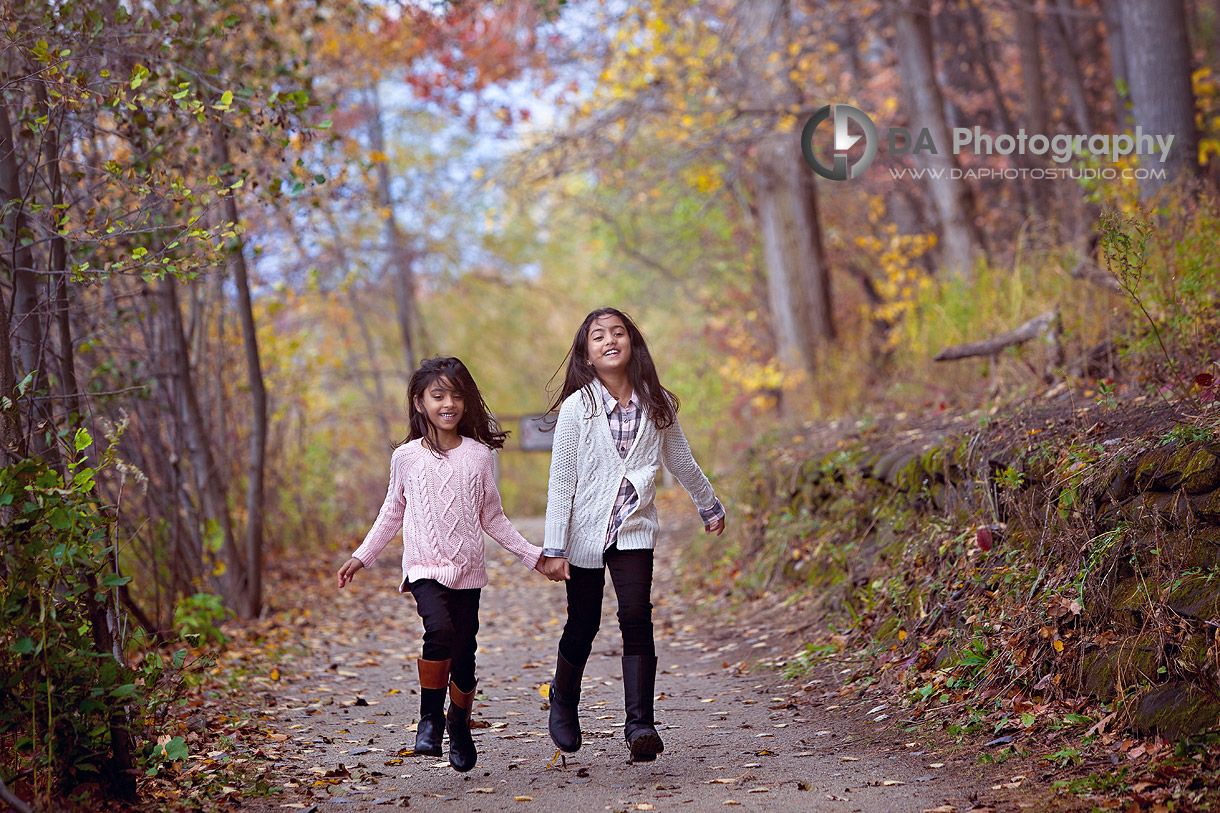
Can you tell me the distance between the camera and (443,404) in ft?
15.0

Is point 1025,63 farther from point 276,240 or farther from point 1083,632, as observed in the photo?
point 1083,632

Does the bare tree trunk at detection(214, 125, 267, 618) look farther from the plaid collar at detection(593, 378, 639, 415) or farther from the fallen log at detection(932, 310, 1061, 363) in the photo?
the fallen log at detection(932, 310, 1061, 363)

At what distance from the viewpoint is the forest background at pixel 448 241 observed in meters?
5.09

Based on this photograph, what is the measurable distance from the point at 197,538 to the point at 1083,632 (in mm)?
6826

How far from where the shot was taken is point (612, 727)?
17.7ft

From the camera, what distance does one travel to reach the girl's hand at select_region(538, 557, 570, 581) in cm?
434

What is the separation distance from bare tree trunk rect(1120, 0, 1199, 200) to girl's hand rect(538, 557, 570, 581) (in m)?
7.06

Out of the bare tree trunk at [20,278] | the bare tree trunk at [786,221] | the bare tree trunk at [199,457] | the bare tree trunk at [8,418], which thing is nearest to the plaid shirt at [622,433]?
the bare tree trunk at [8,418]

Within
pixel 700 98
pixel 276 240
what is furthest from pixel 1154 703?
pixel 276 240

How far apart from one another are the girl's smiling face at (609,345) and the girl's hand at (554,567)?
0.83 meters

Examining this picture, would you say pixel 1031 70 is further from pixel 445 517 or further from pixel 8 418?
pixel 8 418

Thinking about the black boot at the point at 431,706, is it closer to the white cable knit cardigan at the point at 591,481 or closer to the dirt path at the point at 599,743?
the dirt path at the point at 599,743

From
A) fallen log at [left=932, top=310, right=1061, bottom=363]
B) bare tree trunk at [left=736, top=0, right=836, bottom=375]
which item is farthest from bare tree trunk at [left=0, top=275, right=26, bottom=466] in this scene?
bare tree trunk at [left=736, top=0, right=836, bottom=375]

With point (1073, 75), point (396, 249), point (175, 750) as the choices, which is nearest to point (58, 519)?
point (175, 750)
